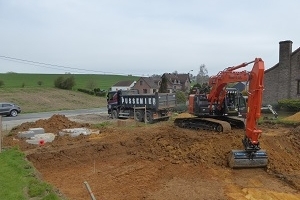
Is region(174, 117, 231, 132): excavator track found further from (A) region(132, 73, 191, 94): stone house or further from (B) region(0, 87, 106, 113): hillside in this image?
(A) region(132, 73, 191, 94): stone house

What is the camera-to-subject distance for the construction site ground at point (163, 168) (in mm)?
9500

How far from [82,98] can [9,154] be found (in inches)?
1901

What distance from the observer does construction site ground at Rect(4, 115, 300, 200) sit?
374 inches

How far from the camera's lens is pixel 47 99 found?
182 ft

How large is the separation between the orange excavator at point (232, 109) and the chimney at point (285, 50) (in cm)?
1661

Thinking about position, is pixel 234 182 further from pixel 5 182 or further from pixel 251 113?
pixel 5 182

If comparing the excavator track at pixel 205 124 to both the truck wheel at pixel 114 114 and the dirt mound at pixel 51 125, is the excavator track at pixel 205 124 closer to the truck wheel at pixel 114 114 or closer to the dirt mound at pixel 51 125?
the dirt mound at pixel 51 125

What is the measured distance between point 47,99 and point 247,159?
157 feet

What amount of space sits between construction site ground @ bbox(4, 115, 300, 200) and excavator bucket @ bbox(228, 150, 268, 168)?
0.70ft

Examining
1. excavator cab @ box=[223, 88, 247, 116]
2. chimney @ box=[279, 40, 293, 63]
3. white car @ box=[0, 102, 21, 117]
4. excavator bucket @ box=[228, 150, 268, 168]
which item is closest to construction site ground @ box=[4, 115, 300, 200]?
excavator bucket @ box=[228, 150, 268, 168]

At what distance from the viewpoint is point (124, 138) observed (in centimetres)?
1603

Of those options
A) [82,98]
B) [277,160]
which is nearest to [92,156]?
[277,160]

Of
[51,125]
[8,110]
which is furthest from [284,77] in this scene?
[8,110]

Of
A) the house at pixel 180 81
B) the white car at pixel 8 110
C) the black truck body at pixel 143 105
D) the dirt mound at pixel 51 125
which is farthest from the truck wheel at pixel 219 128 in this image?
the house at pixel 180 81
